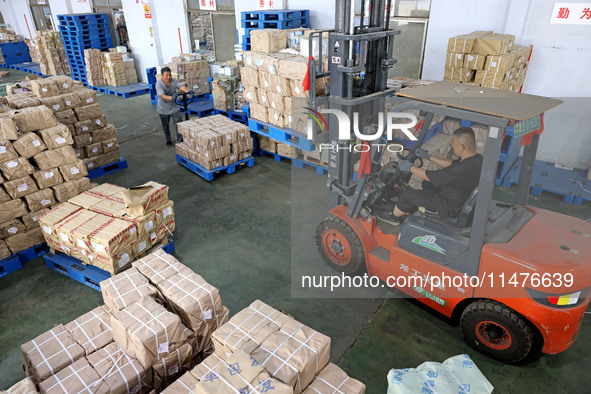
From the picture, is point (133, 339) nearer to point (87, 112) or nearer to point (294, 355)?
point (294, 355)

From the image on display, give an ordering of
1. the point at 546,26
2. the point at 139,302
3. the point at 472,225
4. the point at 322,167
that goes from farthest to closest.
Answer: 1. the point at 322,167
2. the point at 546,26
3. the point at 472,225
4. the point at 139,302

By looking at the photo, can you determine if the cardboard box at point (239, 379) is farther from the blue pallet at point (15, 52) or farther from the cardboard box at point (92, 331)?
the blue pallet at point (15, 52)

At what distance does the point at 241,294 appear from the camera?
4.68 metres

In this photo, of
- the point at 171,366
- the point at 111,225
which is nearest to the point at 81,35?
the point at 111,225

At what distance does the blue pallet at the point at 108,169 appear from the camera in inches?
301

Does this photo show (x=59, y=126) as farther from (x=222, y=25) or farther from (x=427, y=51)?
(x=222, y=25)

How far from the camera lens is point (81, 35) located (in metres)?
14.0

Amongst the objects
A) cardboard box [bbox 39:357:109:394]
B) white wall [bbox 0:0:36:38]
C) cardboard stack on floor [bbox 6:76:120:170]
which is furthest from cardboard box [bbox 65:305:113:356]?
white wall [bbox 0:0:36:38]

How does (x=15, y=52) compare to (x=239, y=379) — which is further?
(x=15, y=52)

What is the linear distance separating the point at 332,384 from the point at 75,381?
1.80m

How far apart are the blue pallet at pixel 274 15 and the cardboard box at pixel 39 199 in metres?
5.23

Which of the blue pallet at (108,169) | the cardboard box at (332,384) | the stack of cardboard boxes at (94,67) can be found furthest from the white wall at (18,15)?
the cardboard box at (332,384)

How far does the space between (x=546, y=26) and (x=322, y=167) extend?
4239mm

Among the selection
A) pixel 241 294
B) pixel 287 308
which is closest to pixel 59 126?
pixel 241 294
